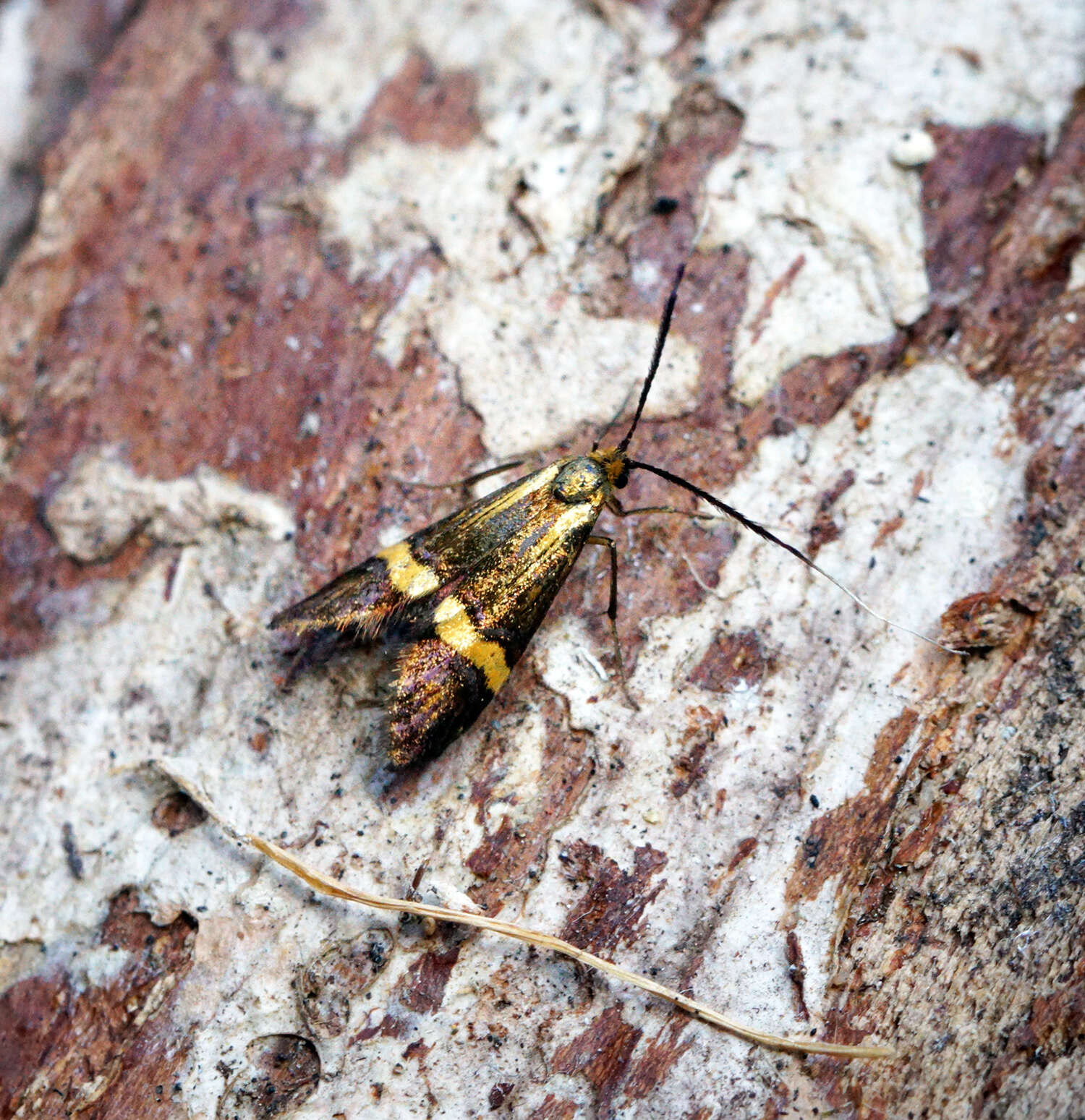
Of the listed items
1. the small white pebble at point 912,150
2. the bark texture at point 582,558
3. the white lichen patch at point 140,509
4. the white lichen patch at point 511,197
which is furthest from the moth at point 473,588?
the small white pebble at point 912,150

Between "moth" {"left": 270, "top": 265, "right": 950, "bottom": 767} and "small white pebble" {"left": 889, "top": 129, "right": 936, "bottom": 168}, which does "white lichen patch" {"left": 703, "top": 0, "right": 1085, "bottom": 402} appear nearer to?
"small white pebble" {"left": 889, "top": 129, "right": 936, "bottom": 168}

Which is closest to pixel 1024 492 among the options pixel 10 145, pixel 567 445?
pixel 567 445

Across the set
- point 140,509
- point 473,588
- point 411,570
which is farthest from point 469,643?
point 140,509

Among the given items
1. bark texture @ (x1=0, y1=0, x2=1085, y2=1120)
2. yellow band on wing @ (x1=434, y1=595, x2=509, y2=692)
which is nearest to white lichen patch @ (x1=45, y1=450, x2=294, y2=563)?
bark texture @ (x1=0, y1=0, x2=1085, y2=1120)

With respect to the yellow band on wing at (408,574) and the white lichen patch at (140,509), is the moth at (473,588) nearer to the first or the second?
the yellow band on wing at (408,574)

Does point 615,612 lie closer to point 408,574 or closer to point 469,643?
point 469,643

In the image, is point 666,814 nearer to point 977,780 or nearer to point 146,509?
point 977,780
